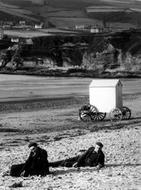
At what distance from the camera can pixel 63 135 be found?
66.9 feet

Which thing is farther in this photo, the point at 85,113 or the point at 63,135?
the point at 85,113

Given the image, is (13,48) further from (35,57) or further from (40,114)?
(40,114)

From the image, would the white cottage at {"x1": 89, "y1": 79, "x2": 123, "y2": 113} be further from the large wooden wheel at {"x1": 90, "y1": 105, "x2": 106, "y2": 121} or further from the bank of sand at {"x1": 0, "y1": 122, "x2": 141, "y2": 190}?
the bank of sand at {"x1": 0, "y1": 122, "x2": 141, "y2": 190}

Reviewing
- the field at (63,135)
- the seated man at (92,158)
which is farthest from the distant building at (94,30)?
the seated man at (92,158)

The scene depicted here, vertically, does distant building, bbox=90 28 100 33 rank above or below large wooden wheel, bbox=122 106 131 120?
above

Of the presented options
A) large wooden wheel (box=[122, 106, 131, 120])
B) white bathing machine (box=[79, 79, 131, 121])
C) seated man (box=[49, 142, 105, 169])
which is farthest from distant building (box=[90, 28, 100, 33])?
seated man (box=[49, 142, 105, 169])

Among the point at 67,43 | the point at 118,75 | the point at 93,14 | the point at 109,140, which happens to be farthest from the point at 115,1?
the point at 109,140

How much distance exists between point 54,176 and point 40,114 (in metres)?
16.7

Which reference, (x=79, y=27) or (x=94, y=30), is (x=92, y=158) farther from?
(x=79, y=27)

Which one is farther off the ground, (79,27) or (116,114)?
(79,27)

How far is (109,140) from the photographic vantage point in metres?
16.9

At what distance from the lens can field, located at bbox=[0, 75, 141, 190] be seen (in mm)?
11305

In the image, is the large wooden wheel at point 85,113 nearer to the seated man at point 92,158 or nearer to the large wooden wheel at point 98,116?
the large wooden wheel at point 98,116

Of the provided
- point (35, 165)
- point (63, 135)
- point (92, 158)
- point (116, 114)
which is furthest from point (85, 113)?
point (35, 165)
